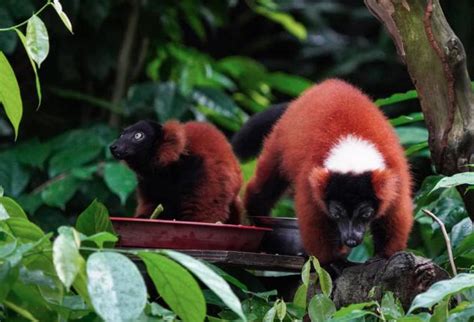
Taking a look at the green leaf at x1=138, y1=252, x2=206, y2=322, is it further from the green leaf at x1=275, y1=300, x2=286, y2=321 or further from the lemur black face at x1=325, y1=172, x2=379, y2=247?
the lemur black face at x1=325, y1=172, x2=379, y2=247

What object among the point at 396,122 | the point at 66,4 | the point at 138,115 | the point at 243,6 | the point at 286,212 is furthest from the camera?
the point at 243,6

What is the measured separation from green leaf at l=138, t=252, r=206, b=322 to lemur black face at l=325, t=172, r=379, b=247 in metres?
1.42

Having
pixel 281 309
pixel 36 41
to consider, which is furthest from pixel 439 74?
pixel 36 41

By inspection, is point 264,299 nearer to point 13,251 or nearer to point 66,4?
point 13,251

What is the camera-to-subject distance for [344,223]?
3607 millimetres

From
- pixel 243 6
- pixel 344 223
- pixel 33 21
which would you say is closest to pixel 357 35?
pixel 243 6

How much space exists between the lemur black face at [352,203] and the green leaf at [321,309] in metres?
0.67

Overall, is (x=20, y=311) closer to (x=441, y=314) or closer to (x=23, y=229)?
(x=23, y=229)

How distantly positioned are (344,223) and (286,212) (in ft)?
9.99

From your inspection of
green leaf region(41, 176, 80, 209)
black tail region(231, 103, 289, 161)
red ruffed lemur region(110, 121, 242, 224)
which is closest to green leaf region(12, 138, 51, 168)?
green leaf region(41, 176, 80, 209)

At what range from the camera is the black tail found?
465 centimetres

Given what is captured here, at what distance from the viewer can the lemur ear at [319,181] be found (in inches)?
140

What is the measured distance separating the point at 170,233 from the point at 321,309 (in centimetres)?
76

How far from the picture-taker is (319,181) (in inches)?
140
